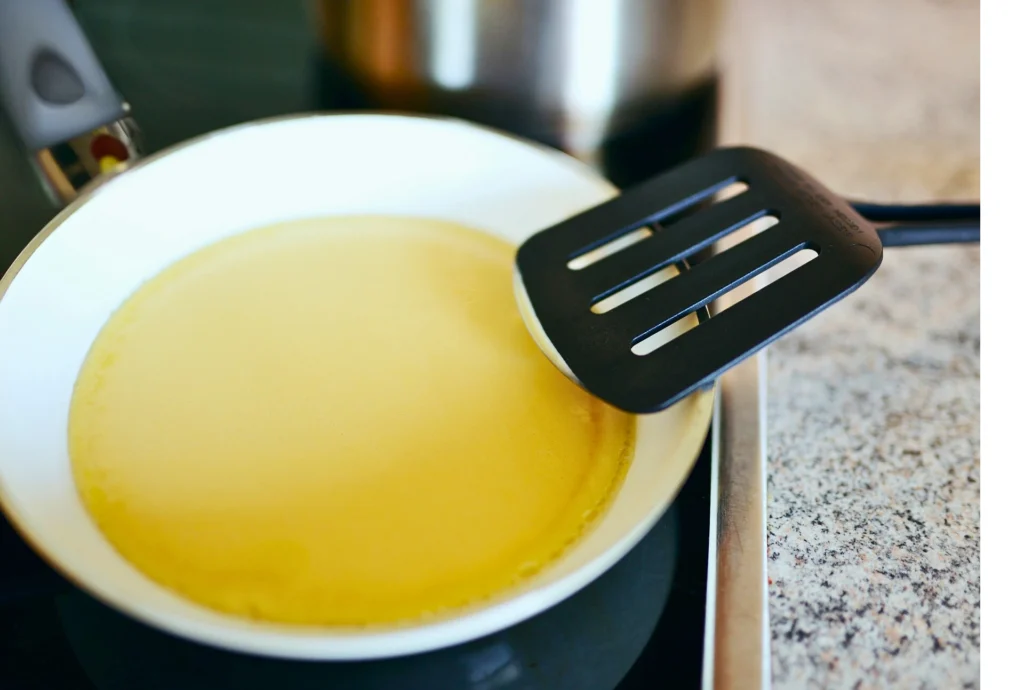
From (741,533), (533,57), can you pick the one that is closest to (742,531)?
(741,533)

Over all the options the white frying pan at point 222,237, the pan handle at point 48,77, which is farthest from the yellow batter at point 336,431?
the pan handle at point 48,77

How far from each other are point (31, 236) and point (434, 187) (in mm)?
236

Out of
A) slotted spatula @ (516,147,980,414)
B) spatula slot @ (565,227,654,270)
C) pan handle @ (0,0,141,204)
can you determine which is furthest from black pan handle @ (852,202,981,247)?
pan handle @ (0,0,141,204)

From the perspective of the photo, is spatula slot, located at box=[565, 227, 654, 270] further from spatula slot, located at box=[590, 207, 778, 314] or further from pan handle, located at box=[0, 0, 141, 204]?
pan handle, located at box=[0, 0, 141, 204]

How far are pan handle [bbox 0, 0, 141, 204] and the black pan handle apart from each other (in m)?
0.45

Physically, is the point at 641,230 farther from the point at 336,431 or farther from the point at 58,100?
the point at 58,100

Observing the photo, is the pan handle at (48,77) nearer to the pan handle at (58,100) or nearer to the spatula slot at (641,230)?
the pan handle at (58,100)

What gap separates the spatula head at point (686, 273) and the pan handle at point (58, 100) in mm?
293

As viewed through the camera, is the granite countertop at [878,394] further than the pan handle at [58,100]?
No

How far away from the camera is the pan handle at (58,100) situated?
52cm

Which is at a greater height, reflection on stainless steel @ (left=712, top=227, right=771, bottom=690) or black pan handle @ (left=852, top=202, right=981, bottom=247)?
black pan handle @ (left=852, top=202, right=981, bottom=247)

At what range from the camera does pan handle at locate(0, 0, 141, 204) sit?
0.52m
